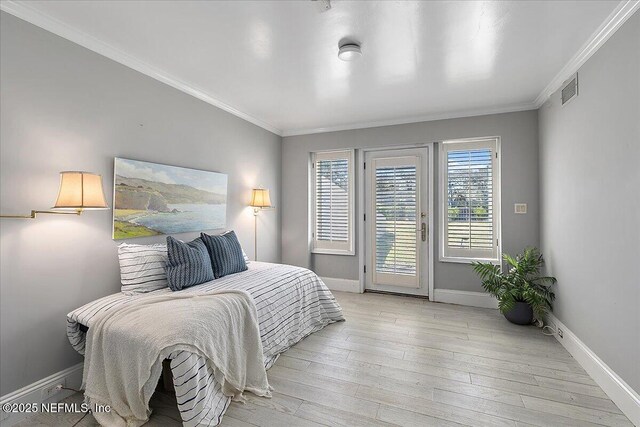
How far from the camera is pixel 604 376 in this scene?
2115mm

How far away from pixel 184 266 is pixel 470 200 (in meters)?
3.49

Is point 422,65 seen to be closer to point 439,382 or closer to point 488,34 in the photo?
point 488,34

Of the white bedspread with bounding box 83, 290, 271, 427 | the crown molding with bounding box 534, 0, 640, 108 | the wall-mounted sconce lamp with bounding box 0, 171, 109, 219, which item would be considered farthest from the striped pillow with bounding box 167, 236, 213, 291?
the crown molding with bounding box 534, 0, 640, 108

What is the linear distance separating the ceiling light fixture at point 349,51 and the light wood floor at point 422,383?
2.47 metres

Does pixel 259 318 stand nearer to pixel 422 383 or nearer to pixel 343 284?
pixel 422 383

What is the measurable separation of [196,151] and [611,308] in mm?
3769

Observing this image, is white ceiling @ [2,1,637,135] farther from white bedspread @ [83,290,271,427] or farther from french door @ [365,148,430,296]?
white bedspread @ [83,290,271,427]

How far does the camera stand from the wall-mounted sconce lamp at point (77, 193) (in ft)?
6.29

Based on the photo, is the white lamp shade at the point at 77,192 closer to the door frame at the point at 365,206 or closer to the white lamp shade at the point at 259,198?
the white lamp shade at the point at 259,198

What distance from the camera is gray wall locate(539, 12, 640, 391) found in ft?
6.09

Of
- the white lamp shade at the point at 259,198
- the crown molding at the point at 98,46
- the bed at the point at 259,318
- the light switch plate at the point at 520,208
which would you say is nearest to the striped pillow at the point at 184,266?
the bed at the point at 259,318

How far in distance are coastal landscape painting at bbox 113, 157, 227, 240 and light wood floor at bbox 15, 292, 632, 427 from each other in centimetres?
133

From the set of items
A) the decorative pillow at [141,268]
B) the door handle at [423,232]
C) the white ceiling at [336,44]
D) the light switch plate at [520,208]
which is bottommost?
the decorative pillow at [141,268]

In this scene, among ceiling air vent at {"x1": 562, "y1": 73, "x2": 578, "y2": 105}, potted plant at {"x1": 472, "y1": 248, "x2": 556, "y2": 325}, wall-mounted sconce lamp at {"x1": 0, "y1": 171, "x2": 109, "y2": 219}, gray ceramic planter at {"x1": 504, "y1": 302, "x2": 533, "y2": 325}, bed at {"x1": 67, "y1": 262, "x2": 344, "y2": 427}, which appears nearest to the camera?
bed at {"x1": 67, "y1": 262, "x2": 344, "y2": 427}
